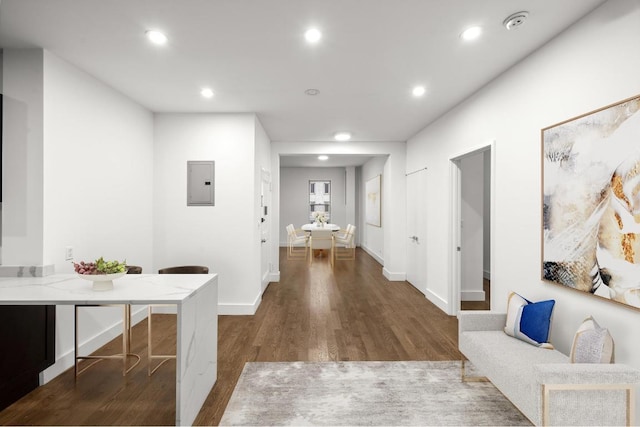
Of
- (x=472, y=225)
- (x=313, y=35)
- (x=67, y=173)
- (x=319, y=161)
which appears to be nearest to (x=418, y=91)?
(x=313, y=35)

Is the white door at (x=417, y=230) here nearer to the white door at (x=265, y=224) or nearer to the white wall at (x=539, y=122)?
the white wall at (x=539, y=122)

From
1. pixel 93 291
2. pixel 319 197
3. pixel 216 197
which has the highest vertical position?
pixel 319 197

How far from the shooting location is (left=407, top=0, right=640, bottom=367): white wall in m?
1.86

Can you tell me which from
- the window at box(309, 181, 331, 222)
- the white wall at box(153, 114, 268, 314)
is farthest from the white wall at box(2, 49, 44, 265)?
the window at box(309, 181, 331, 222)

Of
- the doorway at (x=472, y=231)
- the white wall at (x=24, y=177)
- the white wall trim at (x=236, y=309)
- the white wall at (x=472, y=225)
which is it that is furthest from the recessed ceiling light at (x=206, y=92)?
the white wall at (x=472, y=225)

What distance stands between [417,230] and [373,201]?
3.12m

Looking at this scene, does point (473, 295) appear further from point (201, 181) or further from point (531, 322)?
point (201, 181)

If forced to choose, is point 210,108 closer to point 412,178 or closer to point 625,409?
point 412,178

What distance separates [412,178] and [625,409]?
426cm

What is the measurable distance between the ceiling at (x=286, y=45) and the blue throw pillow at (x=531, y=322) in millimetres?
1921

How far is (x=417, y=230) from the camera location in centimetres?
533

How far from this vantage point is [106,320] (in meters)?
3.29

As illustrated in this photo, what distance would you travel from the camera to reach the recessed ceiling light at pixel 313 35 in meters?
2.30

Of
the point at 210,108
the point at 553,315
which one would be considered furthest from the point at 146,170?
the point at 553,315
